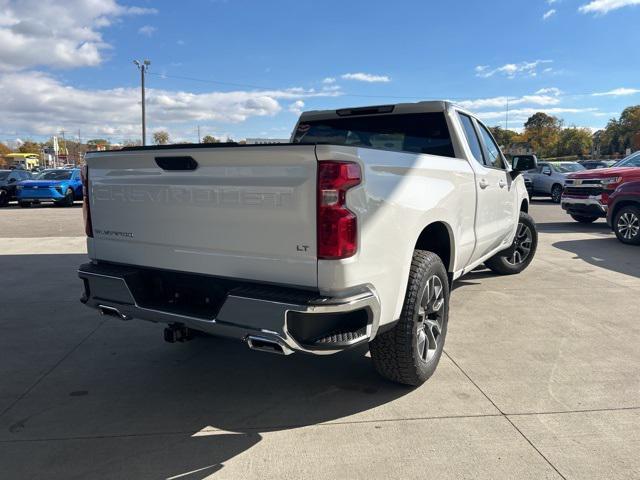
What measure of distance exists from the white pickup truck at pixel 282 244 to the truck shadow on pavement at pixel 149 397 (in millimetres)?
525

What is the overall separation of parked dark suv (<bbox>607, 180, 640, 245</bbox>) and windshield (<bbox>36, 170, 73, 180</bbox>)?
1907 cm

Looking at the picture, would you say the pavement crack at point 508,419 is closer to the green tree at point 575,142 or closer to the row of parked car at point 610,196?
the row of parked car at point 610,196

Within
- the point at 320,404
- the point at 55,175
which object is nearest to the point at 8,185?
the point at 55,175

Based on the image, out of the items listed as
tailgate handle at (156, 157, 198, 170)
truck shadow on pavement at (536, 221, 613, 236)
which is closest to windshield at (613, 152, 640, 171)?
truck shadow on pavement at (536, 221, 613, 236)

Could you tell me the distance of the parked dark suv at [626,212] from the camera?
9727mm

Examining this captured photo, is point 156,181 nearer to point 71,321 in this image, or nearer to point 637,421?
point 71,321

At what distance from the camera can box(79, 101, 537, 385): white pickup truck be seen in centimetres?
271

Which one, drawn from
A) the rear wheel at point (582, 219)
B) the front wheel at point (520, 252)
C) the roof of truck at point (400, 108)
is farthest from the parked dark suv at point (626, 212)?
the roof of truck at point (400, 108)

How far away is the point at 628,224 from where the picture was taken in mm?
9883

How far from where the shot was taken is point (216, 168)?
296 centimetres

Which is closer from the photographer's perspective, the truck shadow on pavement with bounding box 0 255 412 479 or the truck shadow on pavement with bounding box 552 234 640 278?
the truck shadow on pavement with bounding box 0 255 412 479

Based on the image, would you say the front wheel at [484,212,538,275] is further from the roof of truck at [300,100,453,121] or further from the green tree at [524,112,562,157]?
the green tree at [524,112,562,157]

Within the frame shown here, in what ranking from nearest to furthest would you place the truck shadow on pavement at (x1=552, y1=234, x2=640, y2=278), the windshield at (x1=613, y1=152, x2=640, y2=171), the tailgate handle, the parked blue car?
the tailgate handle < the truck shadow on pavement at (x1=552, y1=234, x2=640, y2=278) < the windshield at (x1=613, y1=152, x2=640, y2=171) < the parked blue car

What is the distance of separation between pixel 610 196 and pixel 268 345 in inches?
385
